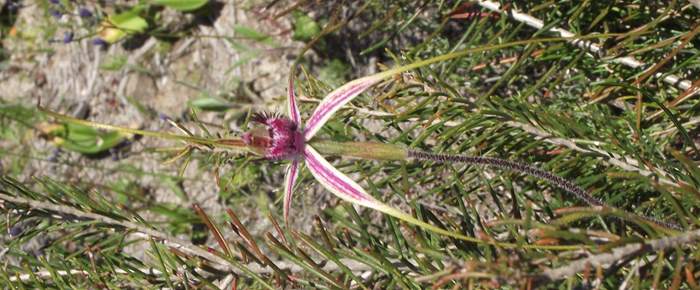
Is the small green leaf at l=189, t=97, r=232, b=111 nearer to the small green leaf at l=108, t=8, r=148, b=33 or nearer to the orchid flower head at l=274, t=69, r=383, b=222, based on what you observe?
the small green leaf at l=108, t=8, r=148, b=33

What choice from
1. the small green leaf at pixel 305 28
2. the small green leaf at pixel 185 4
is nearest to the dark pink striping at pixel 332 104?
the small green leaf at pixel 305 28

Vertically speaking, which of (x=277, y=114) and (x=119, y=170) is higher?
(x=277, y=114)

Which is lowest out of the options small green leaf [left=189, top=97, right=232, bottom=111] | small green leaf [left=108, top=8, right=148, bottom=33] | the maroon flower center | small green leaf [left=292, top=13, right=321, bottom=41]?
small green leaf [left=189, top=97, right=232, bottom=111]

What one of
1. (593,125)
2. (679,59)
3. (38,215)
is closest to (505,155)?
(593,125)

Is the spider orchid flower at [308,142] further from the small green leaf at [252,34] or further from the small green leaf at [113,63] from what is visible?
the small green leaf at [113,63]

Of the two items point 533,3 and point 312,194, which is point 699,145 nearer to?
point 533,3

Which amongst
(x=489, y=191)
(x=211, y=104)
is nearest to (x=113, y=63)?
(x=211, y=104)

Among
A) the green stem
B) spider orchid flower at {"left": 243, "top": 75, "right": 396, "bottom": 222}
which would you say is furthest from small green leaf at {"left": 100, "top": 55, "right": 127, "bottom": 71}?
the green stem
